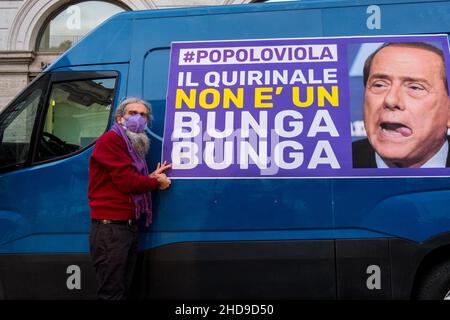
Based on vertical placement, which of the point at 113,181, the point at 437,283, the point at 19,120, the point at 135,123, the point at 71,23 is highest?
the point at 71,23

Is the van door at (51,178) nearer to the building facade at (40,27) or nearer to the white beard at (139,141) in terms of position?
the white beard at (139,141)

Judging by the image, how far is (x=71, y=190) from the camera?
3.17 meters

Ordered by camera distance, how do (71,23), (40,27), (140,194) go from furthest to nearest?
(71,23) → (40,27) → (140,194)

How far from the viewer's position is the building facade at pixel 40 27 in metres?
9.71

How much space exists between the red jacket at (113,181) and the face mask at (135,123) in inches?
4.7

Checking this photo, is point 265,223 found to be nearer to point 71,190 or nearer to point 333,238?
point 333,238

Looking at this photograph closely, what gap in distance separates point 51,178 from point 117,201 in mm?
683

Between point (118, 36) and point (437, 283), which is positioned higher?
point (118, 36)

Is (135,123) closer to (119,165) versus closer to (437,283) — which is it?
(119,165)

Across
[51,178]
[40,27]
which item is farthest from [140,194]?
[40,27]

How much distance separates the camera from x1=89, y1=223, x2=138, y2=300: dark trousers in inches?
111

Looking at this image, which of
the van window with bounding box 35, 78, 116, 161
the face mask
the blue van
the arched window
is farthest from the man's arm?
the arched window

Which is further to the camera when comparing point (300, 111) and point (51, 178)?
point (51, 178)

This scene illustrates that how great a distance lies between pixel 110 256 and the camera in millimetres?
2816
